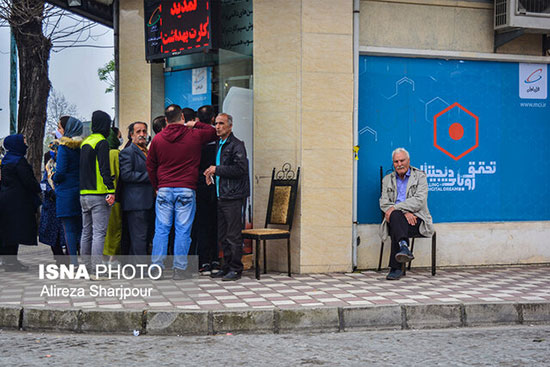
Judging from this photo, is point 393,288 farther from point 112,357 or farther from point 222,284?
point 112,357

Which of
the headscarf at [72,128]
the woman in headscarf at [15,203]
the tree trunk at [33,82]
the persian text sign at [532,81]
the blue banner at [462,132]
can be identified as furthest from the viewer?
the tree trunk at [33,82]

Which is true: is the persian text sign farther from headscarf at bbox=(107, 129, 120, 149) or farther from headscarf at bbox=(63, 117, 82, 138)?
headscarf at bbox=(63, 117, 82, 138)

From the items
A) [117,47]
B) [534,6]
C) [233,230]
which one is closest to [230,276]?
[233,230]

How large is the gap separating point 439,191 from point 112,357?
224 inches

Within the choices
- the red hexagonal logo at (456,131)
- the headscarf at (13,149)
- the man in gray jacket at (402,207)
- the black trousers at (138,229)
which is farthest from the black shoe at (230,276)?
the red hexagonal logo at (456,131)

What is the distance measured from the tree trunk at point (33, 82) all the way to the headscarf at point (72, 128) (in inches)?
200

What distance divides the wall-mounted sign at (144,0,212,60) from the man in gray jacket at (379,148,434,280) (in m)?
3.04

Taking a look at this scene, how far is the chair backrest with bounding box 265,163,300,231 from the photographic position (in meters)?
8.20

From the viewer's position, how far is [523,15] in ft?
29.3

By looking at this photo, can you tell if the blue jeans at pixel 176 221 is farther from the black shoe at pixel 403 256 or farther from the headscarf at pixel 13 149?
the black shoe at pixel 403 256

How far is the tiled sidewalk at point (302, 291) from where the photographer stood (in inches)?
244

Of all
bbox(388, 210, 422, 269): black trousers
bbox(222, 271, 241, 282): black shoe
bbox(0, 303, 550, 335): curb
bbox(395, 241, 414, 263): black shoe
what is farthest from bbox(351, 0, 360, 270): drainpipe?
bbox(0, 303, 550, 335): curb

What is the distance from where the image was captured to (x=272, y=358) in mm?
4766

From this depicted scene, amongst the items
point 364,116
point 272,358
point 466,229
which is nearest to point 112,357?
point 272,358
